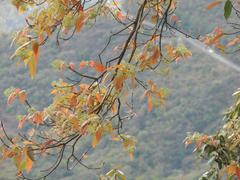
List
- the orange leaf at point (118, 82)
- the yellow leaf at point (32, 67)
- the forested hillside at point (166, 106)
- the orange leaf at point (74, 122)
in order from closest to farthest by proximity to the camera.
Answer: the yellow leaf at point (32, 67) → the orange leaf at point (118, 82) → the orange leaf at point (74, 122) → the forested hillside at point (166, 106)

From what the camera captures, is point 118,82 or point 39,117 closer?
point 118,82

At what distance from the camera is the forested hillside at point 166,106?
19641 millimetres

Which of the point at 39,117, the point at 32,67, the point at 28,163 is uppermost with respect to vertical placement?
the point at 39,117

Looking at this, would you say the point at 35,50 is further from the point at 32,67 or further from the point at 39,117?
the point at 39,117

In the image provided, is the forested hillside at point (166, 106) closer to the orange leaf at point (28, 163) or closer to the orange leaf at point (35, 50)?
the orange leaf at point (28, 163)

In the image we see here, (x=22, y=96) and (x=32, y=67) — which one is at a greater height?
(x=22, y=96)

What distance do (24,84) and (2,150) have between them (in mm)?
22119

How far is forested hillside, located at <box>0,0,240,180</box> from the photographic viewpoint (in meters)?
19.6

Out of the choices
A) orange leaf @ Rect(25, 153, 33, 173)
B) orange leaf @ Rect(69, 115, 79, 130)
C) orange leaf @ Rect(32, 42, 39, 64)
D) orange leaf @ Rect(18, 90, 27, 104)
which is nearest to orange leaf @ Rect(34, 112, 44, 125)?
orange leaf @ Rect(18, 90, 27, 104)

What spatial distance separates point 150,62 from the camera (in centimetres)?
238

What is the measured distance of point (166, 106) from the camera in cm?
2231

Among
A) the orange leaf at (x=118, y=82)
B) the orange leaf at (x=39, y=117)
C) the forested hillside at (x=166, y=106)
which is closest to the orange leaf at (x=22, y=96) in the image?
the orange leaf at (x=39, y=117)

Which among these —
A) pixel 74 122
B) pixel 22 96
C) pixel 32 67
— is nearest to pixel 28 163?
pixel 74 122

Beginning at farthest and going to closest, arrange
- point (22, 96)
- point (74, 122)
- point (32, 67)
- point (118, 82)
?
point (22, 96) < point (74, 122) < point (118, 82) < point (32, 67)
